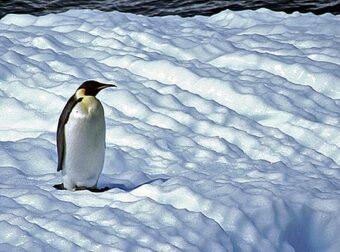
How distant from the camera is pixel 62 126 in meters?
4.77

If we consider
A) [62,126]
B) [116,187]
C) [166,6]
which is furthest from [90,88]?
[166,6]

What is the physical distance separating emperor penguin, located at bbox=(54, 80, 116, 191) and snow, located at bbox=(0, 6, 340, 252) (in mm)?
109

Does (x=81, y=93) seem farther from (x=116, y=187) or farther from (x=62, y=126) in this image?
(x=116, y=187)

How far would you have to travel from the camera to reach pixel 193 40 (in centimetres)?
702

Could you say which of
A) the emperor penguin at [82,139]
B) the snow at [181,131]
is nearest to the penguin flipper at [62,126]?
the emperor penguin at [82,139]

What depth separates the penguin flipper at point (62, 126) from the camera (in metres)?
4.75

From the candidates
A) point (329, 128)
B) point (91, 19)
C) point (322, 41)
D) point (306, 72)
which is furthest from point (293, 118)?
point (91, 19)

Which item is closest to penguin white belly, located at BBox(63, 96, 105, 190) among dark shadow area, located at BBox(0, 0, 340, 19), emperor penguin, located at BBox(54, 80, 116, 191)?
emperor penguin, located at BBox(54, 80, 116, 191)

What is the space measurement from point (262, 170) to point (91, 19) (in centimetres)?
282

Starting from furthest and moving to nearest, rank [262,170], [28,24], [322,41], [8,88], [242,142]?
[28,24], [322,41], [8,88], [242,142], [262,170]

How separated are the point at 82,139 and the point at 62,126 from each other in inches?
4.3

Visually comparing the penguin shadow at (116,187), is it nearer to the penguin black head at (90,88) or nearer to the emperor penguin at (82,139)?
the emperor penguin at (82,139)

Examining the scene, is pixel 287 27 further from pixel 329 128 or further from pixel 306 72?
pixel 329 128

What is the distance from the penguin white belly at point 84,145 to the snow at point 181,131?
10 centimetres
